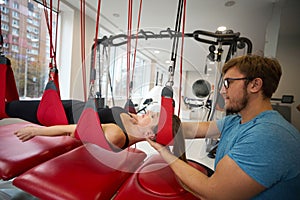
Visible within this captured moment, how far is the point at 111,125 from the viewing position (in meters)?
1.00

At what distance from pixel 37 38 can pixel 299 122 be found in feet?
14.1

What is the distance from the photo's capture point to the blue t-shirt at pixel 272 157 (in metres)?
0.55

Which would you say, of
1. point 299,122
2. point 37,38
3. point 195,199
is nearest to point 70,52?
point 37,38

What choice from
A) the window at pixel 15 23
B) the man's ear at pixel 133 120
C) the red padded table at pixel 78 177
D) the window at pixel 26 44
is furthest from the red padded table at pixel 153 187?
the window at pixel 15 23

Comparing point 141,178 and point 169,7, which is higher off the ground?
point 169,7

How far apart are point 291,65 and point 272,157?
277 centimetres

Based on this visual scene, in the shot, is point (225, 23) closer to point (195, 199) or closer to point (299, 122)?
point (299, 122)

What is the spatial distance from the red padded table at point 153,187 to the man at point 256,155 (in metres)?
0.15

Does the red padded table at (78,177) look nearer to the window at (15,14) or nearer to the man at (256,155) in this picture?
the man at (256,155)

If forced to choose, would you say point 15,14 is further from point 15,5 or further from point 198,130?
point 198,130

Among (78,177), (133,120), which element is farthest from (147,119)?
(78,177)

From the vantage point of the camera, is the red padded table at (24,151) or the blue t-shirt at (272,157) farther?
the red padded table at (24,151)

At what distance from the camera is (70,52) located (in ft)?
9.80

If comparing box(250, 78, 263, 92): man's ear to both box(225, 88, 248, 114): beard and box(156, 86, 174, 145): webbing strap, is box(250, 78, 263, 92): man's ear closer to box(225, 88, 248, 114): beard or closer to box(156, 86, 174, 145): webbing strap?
box(225, 88, 248, 114): beard
